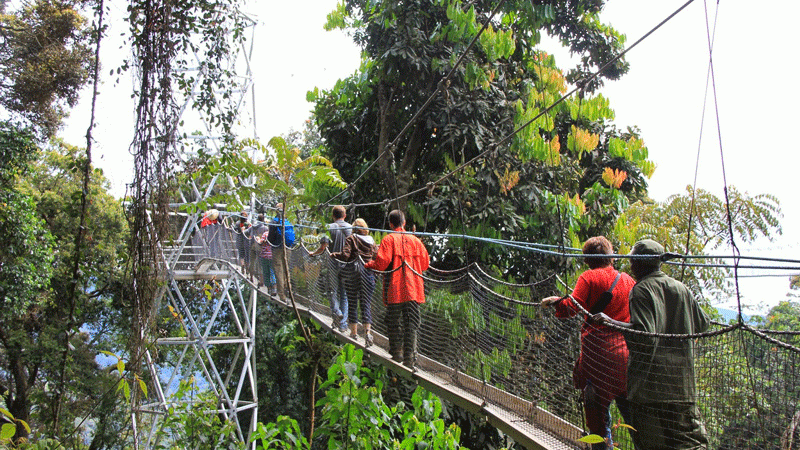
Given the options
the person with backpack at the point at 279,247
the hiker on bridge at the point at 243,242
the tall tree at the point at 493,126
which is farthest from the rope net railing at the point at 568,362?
the hiker on bridge at the point at 243,242

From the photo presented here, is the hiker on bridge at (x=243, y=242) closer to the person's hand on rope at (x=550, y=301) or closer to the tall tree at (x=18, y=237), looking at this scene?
the tall tree at (x=18, y=237)

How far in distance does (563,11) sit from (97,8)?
558cm

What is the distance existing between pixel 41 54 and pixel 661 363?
9225 millimetres

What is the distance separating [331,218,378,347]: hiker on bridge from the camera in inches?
177

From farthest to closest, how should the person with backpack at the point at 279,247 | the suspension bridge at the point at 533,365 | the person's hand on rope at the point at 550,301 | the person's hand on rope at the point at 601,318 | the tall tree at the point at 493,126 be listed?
the tall tree at the point at 493,126 < the person with backpack at the point at 279,247 < the person's hand on rope at the point at 550,301 < the person's hand on rope at the point at 601,318 < the suspension bridge at the point at 533,365

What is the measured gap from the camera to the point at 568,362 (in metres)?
2.80

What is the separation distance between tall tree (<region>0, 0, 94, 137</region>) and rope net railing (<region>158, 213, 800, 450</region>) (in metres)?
5.30

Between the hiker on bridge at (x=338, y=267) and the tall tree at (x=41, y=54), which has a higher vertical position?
the tall tree at (x=41, y=54)

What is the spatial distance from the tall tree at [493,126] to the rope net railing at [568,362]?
191cm

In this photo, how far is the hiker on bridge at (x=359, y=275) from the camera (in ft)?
14.7

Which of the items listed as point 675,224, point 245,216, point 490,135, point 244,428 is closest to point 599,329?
point 675,224

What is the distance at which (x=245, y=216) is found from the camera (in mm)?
9180

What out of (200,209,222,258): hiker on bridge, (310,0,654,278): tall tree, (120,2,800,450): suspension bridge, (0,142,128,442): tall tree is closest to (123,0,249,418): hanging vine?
(120,2,800,450): suspension bridge

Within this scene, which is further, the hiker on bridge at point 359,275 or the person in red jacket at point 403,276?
the hiker on bridge at point 359,275
